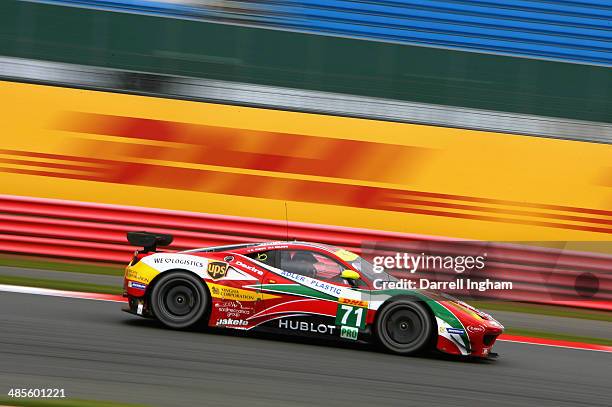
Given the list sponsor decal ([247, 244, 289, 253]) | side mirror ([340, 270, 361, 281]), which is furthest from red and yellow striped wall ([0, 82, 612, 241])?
side mirror ([340, 270, 361, 281])

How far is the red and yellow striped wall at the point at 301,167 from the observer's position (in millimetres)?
14586

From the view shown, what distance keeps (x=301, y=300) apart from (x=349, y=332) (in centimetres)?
56

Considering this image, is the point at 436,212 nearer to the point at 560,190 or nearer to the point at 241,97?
the point at 560,190

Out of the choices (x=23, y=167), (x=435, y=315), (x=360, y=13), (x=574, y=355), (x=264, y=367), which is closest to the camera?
(x=264, y=367)

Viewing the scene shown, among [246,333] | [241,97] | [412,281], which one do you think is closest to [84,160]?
[241,97]

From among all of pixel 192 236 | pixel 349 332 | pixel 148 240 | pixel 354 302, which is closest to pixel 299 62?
pixel 192 236

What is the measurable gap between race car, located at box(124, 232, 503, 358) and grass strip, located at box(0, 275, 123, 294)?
2.72 meters

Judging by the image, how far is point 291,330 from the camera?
823 cm

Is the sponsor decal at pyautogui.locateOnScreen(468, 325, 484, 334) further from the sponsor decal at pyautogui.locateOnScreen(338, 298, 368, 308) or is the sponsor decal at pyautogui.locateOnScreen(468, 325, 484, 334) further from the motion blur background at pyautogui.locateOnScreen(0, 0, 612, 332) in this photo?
the motion blur background at pyautogui.locateOnScreen(0, 0, 612, 332)

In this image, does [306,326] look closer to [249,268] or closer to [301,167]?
[249,268]

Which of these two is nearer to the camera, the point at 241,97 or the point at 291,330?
the point at 291,330

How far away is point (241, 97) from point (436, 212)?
3.99 metres

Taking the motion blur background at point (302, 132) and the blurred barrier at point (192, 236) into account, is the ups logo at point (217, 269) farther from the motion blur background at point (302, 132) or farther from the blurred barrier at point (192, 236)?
the motion blur background at point (302, 132)

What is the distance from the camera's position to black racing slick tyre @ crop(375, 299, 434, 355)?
8070mm
